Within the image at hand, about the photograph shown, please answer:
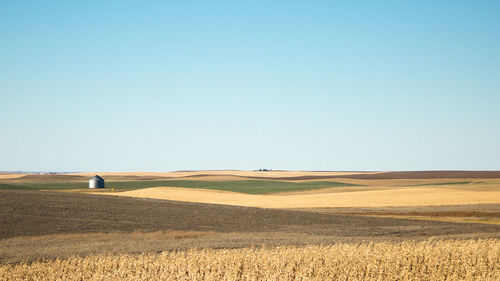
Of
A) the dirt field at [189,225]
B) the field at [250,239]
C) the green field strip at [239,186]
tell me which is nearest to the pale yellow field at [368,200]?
the field at [250,239]

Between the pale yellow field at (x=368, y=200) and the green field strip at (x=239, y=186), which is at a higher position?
the green field strip at (x=239, y=186)

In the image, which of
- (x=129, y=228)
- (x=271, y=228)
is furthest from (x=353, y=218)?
(x=129, y=228)

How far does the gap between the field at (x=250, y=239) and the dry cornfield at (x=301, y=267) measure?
53 mm

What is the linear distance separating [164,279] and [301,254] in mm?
6228

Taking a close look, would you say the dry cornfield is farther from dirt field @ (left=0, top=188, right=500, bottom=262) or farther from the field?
dirt field @ (left=0, top=188, right=500, bottom=262)

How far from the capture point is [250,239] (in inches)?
1352

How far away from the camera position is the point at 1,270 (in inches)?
734

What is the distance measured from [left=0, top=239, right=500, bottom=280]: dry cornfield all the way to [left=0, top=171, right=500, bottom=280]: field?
5 cm

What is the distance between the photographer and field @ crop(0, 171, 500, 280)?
61.1ft

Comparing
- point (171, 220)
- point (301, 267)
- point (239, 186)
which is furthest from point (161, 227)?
point (239, 186)

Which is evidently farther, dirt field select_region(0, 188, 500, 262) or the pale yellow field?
the pale yellow field

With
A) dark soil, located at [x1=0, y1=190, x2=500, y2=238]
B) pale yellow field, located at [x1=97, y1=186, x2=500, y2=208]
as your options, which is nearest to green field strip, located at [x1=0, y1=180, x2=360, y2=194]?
pale yellow field, located at [x1=97, y1=186, x2=500, y2=208]

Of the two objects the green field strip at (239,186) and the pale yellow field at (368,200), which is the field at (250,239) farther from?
the green field strip at (239,186)

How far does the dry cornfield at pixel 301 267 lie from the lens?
57.8 feet
